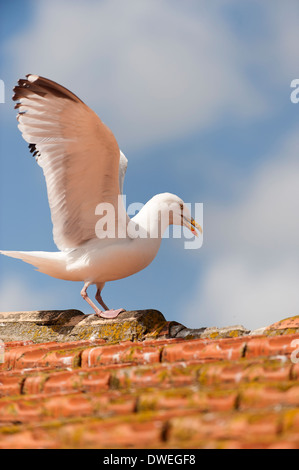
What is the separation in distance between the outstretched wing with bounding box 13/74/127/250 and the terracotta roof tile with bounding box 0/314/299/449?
354 cm

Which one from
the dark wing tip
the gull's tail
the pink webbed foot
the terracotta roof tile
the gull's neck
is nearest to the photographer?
the terracotta roof tile

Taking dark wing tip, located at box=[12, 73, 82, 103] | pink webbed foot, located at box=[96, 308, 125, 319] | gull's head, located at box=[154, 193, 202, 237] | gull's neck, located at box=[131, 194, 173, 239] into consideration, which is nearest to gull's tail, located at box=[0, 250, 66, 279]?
gull's neck, located at box=[131, 194, 173, 239]

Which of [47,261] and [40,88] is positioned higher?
[40,88]

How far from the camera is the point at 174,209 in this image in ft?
23.1

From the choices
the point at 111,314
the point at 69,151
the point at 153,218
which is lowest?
the point at 111,314

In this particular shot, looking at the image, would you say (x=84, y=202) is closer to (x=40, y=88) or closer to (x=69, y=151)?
(x=69, y=151)

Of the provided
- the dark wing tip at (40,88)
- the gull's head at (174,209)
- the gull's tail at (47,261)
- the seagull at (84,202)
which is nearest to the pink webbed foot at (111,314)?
the seagull at (84,202)

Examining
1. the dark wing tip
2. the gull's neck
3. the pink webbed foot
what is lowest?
the pink webbed foot

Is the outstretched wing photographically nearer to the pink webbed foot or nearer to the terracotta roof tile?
the pink webbed foot

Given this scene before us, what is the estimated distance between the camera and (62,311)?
623 cm

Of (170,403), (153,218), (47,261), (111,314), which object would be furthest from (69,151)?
(170,403)

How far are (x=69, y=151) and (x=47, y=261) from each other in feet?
4.80

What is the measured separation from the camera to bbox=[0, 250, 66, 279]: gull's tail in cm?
691
